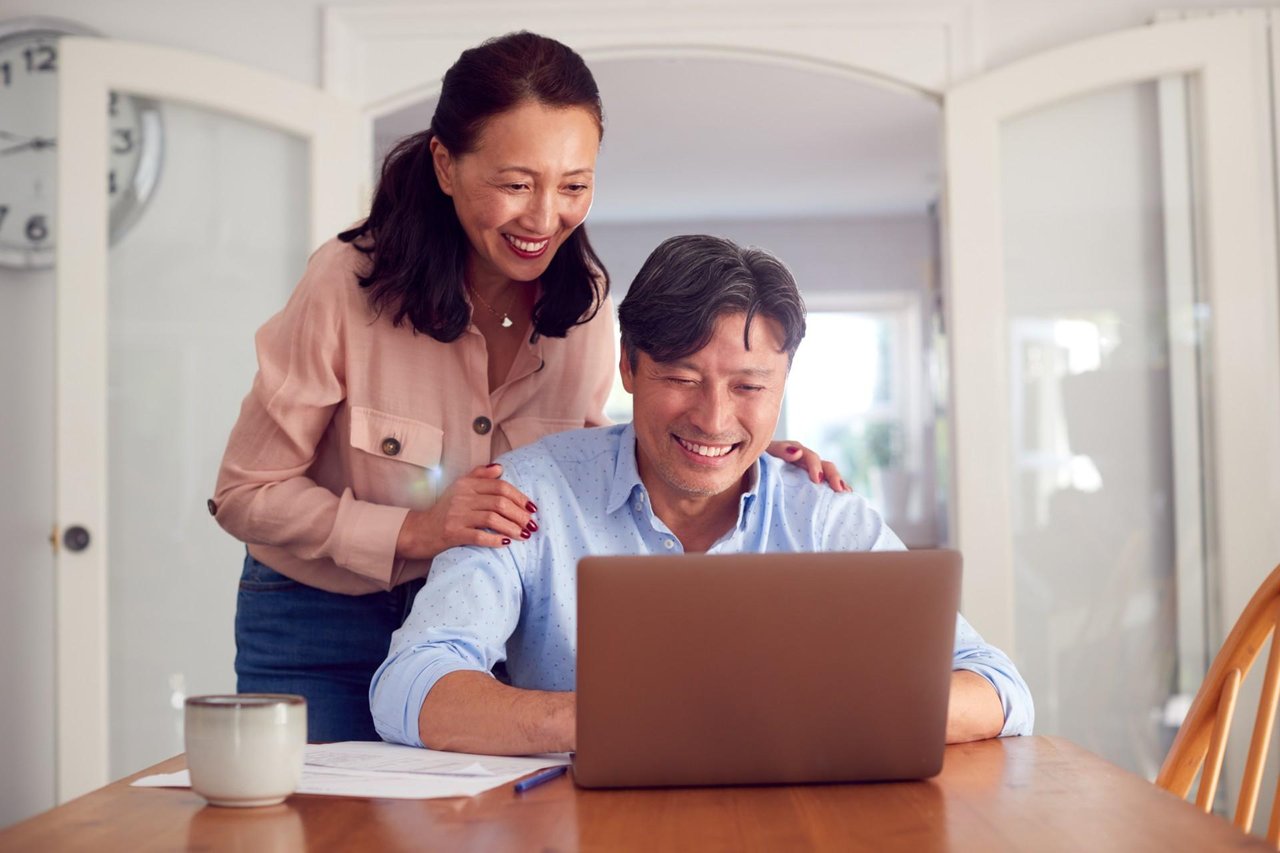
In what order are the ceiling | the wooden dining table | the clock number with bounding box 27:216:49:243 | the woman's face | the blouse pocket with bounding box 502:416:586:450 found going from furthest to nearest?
the ceiling → the clock number with bounding box 27:216:49:243 → the blouse pocket with bounding box 502:416:586:450 → the woman's face → the wooden dining table

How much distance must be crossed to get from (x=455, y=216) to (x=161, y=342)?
79.8 inches

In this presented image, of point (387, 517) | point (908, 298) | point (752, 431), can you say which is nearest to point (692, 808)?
point (752, 431)

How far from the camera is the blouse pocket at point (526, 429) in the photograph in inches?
74.2

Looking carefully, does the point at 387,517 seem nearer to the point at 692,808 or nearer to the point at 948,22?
the point at 692,808

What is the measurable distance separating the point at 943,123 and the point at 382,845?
3.06 meters

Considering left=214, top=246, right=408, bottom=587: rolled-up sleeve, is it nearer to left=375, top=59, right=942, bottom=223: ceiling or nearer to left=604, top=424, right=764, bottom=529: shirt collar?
left=604, top=424, right=764, bottom=529: shirt collar

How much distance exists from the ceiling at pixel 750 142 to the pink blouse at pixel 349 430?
2.92m

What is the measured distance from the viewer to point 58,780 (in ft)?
10.8

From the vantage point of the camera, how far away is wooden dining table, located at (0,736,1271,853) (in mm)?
882

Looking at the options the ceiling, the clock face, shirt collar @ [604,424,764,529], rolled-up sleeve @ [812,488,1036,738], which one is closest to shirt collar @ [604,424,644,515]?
shirt collar @ [604,424,764,529]

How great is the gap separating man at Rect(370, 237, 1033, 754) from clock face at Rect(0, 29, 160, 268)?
232 cm

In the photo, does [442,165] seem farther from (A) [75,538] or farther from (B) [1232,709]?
(A) [75,538]

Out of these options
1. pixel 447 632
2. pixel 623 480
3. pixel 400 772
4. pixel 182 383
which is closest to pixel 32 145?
pixel 182 383

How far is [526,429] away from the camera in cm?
189
